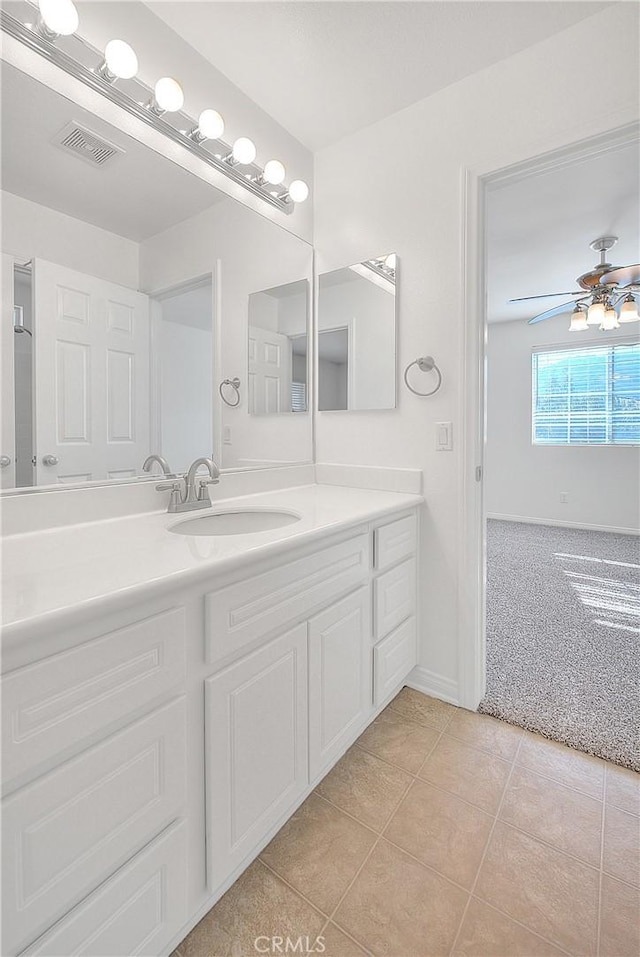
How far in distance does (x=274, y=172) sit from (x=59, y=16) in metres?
0.84

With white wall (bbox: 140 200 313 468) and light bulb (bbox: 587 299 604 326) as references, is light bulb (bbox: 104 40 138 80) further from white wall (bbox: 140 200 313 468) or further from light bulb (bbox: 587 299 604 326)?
light bulb (bbox: 587 299 604 326)

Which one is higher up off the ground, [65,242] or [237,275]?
[237,275]

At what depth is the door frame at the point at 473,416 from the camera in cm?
168

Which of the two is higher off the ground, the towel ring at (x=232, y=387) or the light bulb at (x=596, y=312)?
the light bulb at (x=596, y=312)

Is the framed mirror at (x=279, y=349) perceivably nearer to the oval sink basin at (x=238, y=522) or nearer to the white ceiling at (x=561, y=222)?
the oval sink basin at (x=238, y=522)

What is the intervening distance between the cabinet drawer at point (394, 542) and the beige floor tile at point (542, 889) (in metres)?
0.83

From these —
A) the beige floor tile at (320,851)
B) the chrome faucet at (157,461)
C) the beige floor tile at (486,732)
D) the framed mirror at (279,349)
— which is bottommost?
the beige floor tile at (320,851)

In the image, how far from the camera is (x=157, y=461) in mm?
1500

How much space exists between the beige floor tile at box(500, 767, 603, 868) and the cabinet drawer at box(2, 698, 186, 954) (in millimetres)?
1027

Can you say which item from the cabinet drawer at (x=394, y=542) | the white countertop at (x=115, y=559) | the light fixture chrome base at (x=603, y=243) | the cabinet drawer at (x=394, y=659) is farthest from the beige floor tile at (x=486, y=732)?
the light fixture chrome base at (x=603, y=243)

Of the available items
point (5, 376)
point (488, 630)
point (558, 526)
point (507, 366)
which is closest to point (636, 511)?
point (558, 526)

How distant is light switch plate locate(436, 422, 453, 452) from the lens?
5.85ft

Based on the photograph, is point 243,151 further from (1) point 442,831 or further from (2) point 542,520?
(2) point 542,520

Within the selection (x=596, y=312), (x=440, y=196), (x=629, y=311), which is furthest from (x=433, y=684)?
(x=629, y=311)
